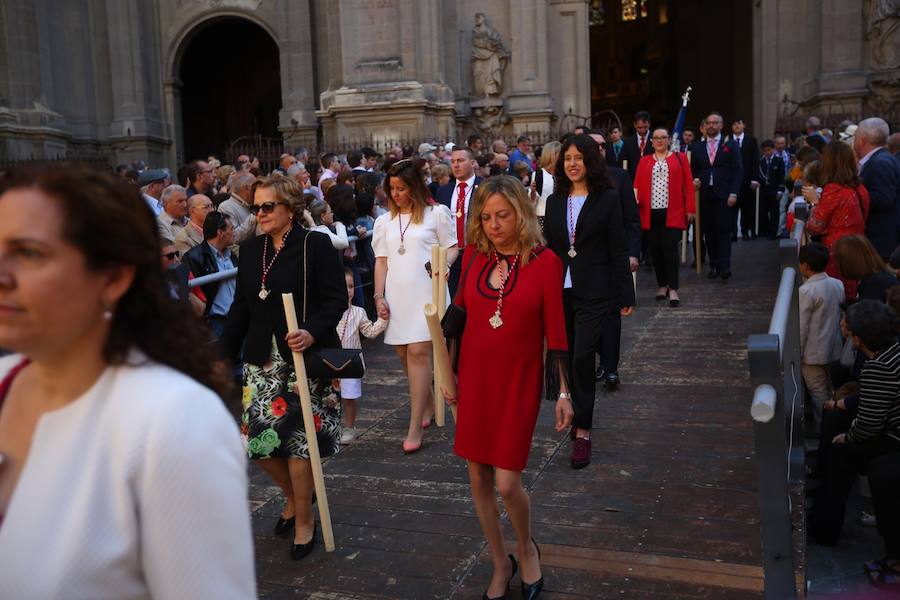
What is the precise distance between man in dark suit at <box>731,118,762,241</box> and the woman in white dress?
750cm

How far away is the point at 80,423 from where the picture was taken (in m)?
1.68

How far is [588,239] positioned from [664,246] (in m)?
4.86

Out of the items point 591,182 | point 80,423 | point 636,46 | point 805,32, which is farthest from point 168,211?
point 636,46

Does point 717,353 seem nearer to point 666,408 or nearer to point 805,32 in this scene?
point 666,408

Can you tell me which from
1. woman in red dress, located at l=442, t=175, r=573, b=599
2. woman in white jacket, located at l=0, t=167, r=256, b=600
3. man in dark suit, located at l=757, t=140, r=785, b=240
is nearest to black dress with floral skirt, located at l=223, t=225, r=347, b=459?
woman in red dress, located at l=442, t=175, r=573, b=599

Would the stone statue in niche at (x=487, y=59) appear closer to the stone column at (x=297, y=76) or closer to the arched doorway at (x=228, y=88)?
the stone column at (x=297, y=76)

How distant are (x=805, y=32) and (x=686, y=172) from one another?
13997 millimetres

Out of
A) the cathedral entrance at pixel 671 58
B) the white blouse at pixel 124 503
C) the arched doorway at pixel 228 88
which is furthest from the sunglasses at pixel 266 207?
the cathedral entrance at pixel 671 58

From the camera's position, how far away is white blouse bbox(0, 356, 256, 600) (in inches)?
64.5

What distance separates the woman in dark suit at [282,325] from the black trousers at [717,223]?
8629 mm

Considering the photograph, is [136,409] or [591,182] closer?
[136,409]

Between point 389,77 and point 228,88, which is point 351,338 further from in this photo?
point 228,88

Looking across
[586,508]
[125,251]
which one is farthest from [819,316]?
[125,251]

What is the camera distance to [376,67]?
72.6 ft
